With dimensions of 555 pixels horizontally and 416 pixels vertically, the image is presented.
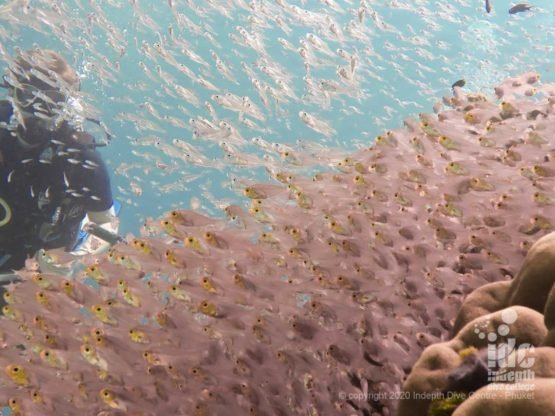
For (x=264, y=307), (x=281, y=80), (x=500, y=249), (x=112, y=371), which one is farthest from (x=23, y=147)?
(x=281, y=80)

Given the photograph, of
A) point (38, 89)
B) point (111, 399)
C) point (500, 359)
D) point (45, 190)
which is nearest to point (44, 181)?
point (45, 190)

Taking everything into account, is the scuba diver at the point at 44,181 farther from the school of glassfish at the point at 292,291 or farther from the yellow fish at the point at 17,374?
the yellow fish at the point at 17,374

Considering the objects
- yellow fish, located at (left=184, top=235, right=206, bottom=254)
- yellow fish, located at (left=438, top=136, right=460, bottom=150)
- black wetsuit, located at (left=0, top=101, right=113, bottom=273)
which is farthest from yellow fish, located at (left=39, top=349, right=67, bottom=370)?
yellow fish, located at (left=438, top=136, right=460, bottom=150)

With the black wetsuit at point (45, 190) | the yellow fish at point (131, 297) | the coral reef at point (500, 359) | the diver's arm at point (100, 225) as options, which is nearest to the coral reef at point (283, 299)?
the yellow fish at point (131, 297)

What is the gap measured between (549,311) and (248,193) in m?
2.82

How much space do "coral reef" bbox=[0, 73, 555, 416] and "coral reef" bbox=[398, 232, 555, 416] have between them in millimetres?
614

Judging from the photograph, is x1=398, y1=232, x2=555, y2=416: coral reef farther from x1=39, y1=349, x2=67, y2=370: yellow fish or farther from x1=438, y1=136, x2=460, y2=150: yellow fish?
x1=39, y1=349, x2=67, y2=370: yellow fish

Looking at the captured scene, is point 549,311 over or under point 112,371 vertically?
over

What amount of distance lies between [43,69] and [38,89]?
0.66 metres

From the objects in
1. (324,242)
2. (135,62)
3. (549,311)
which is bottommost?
(135,62)

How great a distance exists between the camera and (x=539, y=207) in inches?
166

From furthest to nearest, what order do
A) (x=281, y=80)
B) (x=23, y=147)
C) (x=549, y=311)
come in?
(x=281, y=80) → (x=23, y=147) → (x=549, y=311)

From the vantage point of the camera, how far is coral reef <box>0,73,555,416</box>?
3998 mm

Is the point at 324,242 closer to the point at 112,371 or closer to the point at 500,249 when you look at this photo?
the point at 500,249
